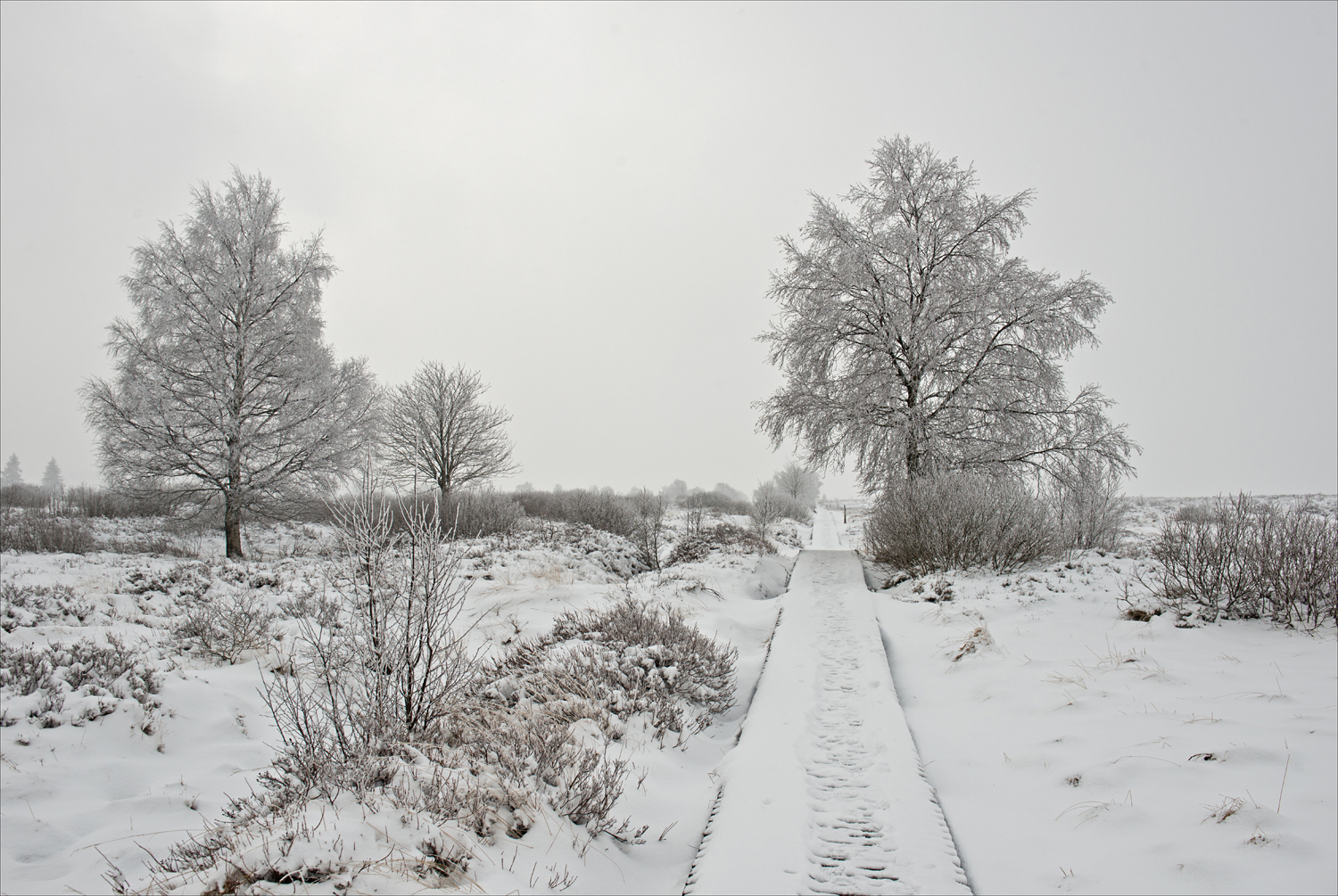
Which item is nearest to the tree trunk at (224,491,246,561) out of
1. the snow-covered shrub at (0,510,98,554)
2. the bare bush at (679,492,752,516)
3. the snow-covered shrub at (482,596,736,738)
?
the snow-covered shrub at (0,510,98,554)

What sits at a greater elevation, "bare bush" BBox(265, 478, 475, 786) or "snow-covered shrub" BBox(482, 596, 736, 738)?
"bare bush" BBox(265, 478, 475, 786)

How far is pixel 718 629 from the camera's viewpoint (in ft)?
26.8

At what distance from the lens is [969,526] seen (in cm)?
988

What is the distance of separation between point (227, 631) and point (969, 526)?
1125 cm

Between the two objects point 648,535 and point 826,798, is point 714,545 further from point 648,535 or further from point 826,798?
point 826,798

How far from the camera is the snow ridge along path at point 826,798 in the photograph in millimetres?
3021

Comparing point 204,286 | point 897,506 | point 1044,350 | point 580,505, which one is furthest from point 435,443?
point 1044,350

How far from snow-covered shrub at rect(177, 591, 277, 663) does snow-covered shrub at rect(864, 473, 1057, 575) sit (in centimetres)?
1037

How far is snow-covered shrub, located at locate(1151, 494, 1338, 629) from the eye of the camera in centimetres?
534

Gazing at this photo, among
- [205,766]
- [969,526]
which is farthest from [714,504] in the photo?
[205,766]

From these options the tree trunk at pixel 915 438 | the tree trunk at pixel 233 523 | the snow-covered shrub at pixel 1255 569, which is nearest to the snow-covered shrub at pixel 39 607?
the tree trunk at pixel 233 523

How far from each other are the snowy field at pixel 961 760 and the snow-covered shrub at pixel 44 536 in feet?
21.8

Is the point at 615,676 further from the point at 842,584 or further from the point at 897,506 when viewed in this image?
the point at 897,506

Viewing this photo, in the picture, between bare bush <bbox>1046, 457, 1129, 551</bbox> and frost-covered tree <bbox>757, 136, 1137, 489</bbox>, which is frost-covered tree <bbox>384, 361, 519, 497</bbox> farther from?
bare bush <bbox>1046, 457, 1129, 551</bbox>
